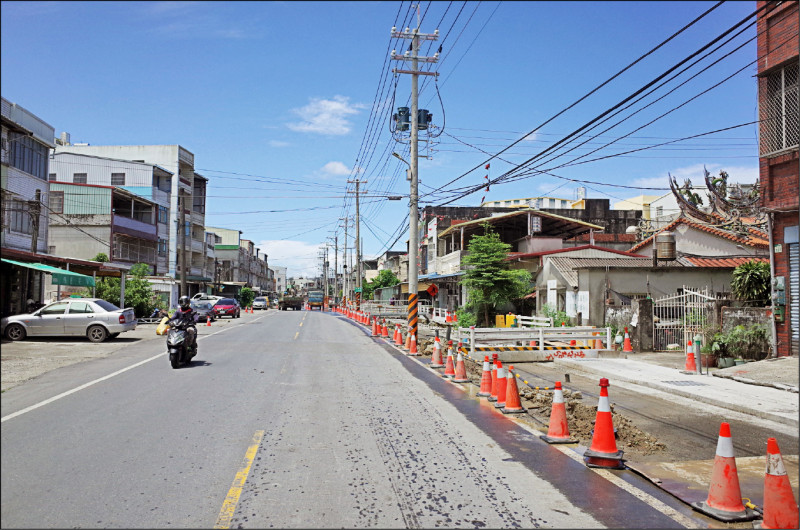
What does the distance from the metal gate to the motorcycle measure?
14.9 metres

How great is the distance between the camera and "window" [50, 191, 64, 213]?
43.3 metres

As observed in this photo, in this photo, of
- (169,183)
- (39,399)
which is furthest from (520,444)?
(169,183)

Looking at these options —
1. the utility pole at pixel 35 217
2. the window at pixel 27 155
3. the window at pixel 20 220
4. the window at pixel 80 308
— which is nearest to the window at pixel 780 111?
the window at pixel 80 308

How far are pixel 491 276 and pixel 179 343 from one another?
18709mm

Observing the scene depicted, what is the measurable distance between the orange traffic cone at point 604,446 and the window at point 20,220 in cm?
2857

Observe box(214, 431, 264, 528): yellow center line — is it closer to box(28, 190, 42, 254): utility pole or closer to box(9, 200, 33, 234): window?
box(28, 190, 42, 254): utility pole

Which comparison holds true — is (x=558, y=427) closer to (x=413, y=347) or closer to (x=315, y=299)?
(x=413, y=347)

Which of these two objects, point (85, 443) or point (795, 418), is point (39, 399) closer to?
point (85, 443)

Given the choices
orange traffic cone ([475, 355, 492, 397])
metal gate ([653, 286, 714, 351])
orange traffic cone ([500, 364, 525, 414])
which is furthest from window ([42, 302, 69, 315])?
metal gate ([653, 286, 714, 351])

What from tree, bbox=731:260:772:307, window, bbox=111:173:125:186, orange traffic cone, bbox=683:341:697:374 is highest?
window, bbox=111:173:125:186

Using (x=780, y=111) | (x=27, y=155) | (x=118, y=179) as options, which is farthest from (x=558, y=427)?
(x=118, y=179)

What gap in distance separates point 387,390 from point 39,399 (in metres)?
6.03

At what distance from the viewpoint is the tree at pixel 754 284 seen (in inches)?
727

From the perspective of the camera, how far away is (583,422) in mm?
9258
